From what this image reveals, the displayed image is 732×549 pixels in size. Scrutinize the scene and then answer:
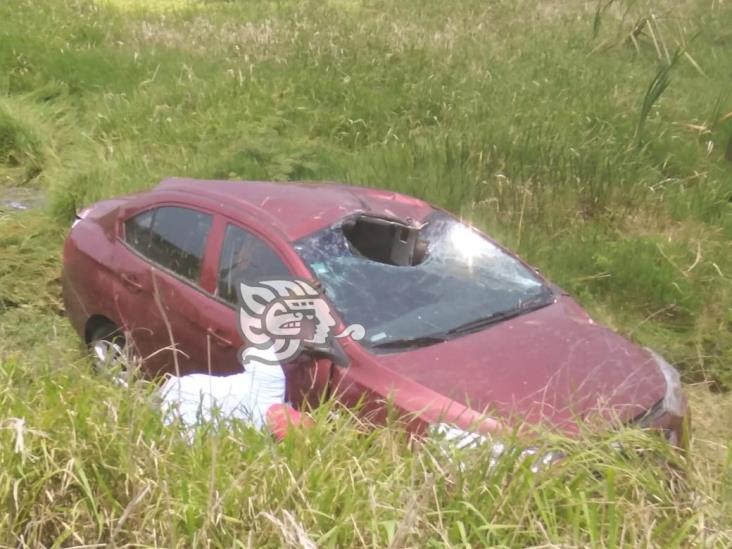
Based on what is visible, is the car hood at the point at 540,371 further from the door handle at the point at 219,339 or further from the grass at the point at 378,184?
the door handle at the point at 219,339

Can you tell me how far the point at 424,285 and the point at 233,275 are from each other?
105cm

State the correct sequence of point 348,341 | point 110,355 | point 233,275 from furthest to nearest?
point 233,275, point 348,341, point 110,355

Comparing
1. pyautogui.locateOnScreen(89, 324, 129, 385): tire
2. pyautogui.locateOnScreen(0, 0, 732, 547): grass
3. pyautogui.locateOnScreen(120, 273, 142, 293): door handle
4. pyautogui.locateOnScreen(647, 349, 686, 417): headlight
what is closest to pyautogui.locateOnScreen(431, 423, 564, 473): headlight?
pyautogui.locateOnScreen(0, 0, 732, 547): grass

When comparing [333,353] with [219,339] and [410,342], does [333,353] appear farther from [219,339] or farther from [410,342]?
[219,339]

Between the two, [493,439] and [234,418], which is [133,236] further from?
[493,439]

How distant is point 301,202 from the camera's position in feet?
16.6

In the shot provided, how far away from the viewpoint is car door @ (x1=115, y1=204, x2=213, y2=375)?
4.85 m

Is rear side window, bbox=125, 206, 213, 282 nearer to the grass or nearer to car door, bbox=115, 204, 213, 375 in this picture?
car door, bbox=115, 204, 213, 375

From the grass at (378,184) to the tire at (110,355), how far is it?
0.34 ft

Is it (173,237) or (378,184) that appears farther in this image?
(378,184)

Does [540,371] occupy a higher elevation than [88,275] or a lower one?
higher

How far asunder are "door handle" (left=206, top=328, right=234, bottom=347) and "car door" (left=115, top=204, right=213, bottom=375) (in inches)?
2.5

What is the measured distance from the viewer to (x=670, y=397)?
13.9 feet

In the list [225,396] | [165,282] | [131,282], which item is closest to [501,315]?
[225,396]
